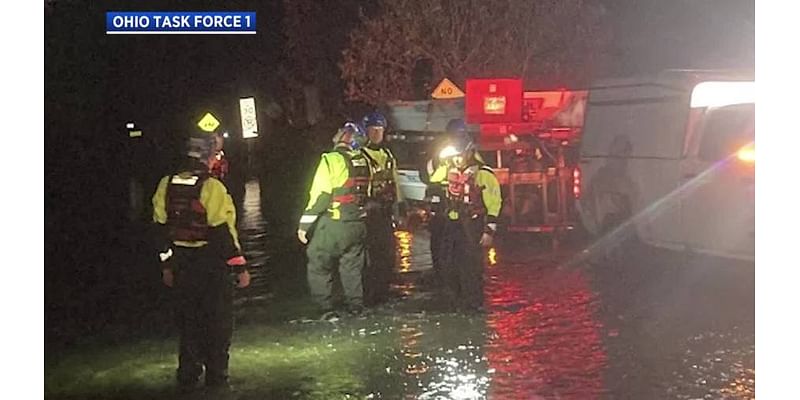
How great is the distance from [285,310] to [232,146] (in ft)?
3.01

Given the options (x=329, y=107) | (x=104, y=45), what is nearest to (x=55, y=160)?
(x=104, y=45)

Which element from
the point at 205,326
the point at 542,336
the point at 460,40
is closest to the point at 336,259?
the point at 205,326

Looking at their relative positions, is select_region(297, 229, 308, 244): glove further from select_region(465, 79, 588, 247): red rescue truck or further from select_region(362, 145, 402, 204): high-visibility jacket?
select_region(465, 79, 588, 247): red rescue truck

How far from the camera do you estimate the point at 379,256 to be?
4660 mm

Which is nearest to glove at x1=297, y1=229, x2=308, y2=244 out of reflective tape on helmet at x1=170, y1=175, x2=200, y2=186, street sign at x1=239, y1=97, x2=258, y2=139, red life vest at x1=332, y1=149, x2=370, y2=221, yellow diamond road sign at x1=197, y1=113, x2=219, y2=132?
Result: red life vest at x1=332, y1=149, x2=370, y2=221

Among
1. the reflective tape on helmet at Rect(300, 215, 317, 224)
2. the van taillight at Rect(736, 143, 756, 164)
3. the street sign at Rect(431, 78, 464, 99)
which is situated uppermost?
the street sign at Rect(431, 78, 464, 99)

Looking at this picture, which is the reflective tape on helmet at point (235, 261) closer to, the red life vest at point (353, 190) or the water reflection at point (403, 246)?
the red life vest at point (353, 190)

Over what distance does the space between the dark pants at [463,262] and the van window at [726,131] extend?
999 millimetres

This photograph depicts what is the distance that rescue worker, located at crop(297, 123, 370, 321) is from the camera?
171 inches

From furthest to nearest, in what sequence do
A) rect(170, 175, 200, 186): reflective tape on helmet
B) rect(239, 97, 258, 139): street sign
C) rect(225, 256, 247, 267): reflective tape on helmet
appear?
rect(239, 97, 258, 139): street sign
rect(225, 256, 247, 267): reflective tape on helmet
rect(170, 175, 200, 186): reflective tape on helmet

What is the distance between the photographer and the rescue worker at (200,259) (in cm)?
359

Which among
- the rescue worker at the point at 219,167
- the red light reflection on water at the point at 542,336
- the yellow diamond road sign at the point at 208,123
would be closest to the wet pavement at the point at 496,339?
the red light reflection on water at the point at 542,336

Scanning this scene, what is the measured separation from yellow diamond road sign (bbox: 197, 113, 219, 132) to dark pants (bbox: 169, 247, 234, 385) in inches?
19.7
